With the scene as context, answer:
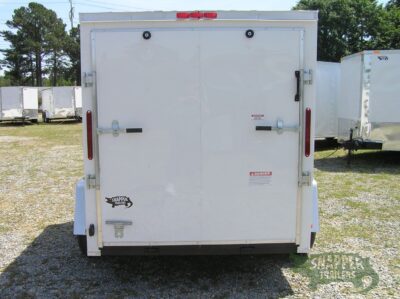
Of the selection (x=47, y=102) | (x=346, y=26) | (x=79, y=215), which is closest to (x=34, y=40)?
(x=47, y=102)

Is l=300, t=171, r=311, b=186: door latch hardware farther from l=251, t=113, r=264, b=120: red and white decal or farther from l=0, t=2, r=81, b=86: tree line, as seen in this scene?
l=0, t=2, r=81, b=86: tree line

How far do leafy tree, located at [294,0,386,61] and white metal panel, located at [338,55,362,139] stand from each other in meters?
26.4

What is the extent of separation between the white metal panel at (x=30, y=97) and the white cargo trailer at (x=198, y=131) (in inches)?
1009

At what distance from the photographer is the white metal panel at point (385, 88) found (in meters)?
10.9

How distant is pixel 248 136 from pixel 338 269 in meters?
2.02

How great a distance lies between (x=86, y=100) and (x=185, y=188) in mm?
1172

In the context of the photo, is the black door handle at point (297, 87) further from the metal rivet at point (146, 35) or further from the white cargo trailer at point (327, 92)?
the white cargo trailer at point (327, 92)

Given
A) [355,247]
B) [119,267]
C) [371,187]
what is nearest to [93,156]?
[119,267]

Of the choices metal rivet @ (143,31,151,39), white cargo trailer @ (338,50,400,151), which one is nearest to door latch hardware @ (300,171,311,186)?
metal rivet @ (143,31,151,39)

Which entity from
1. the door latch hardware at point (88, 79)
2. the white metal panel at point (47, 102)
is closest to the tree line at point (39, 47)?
the white metal panel at point (47, 102)

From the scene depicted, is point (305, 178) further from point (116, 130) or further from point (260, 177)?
point (116, 130)

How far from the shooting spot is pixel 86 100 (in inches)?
153

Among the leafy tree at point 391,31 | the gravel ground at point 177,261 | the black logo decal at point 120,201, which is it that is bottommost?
the gravel ground at point 177,261

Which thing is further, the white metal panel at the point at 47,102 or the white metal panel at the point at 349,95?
the white metal panel at the point at 47,102
